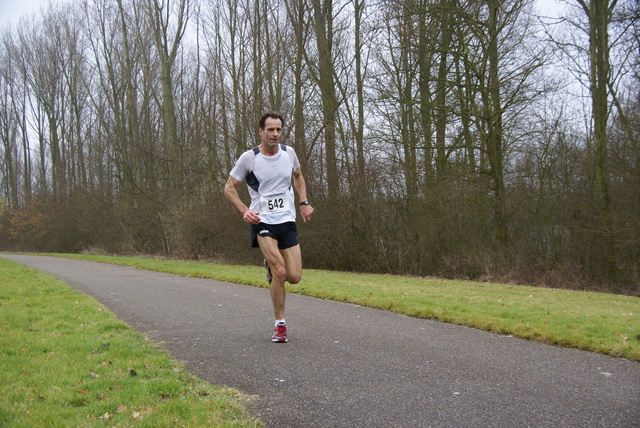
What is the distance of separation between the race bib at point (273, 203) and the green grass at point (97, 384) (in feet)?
5.52

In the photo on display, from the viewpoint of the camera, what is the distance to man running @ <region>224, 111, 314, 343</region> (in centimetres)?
563

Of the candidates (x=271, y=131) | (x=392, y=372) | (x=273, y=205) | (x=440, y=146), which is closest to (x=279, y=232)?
(x=273, y=205)

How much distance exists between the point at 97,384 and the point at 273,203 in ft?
7.82

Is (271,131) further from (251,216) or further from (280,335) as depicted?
(280,335)

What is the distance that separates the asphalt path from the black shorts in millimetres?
988

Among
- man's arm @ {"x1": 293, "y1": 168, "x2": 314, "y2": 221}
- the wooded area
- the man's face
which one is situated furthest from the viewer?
the wooded area

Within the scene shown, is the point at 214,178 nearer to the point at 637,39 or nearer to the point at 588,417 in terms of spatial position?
the point at 637,39

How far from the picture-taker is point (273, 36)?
25.5 metres

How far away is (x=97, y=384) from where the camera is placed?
4.00m

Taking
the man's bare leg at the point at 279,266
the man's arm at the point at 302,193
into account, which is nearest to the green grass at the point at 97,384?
the man's bare leg at the point at 279,266

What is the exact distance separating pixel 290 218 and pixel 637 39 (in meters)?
16.9

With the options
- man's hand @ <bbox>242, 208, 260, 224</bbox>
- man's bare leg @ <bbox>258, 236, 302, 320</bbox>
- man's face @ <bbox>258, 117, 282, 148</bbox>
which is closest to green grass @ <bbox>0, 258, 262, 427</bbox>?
man's bare leg @ <bbox>258, 236, 302, 320</bbox>

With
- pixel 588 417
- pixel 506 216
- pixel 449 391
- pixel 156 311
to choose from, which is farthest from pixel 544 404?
pixel 506 216

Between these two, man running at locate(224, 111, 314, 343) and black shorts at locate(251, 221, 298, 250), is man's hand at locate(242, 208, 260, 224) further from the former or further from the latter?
black shorts at locate(251, 221, 298, 250)
